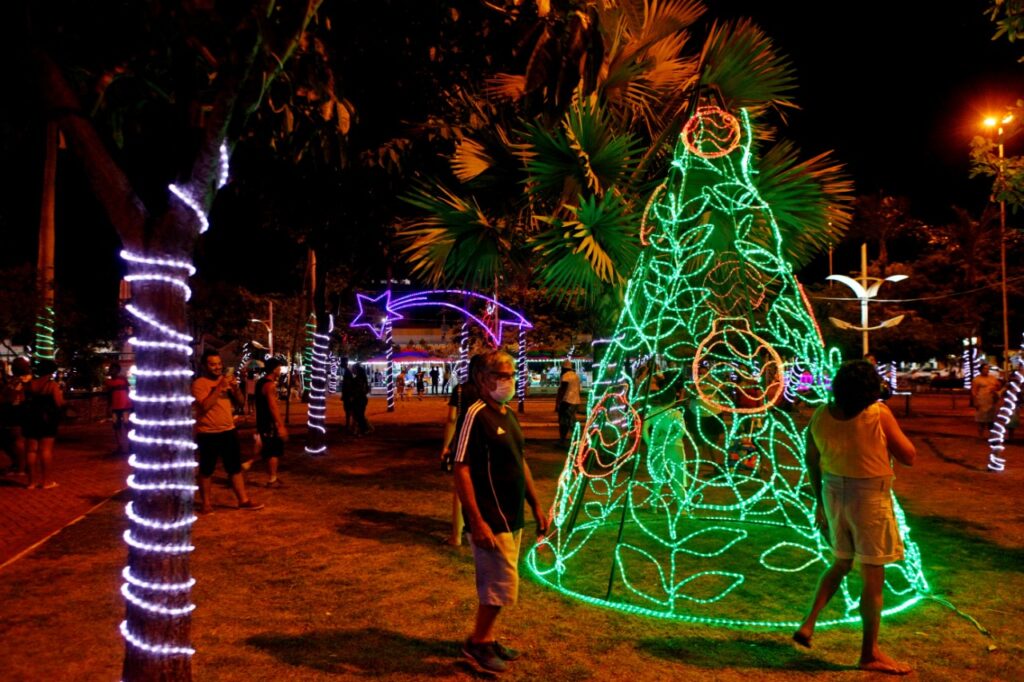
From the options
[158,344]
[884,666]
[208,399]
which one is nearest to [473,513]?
[158,344]

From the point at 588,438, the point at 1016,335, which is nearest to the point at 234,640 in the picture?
the point at 588,438

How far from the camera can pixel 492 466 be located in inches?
176

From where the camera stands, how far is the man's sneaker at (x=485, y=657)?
14.5 ft

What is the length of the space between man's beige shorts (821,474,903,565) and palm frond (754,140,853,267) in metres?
4.18

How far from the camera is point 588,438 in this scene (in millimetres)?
6797

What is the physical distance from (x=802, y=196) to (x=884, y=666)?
5250mm

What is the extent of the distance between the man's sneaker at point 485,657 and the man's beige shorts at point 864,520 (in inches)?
79.1

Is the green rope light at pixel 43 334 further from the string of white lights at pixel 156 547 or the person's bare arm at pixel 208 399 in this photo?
the string of white lights at pixel 156 547

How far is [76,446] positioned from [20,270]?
298 inches

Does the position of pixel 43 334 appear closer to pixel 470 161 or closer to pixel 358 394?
pixel 358 394

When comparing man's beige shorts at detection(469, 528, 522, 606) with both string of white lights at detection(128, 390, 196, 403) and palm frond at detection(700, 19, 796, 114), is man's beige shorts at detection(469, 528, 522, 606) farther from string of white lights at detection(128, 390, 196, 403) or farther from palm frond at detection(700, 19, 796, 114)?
palm frond at detection(700, 19, 796, 114)

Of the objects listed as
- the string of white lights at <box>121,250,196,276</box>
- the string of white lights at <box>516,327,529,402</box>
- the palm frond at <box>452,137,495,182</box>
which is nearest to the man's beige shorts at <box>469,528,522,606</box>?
the string of white lights at <box>121,250,196,276</box>

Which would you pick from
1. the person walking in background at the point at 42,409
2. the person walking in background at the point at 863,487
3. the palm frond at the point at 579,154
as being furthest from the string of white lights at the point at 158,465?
the person walking in background at the point at 42,409

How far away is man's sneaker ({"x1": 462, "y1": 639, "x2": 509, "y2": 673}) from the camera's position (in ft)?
14.5
